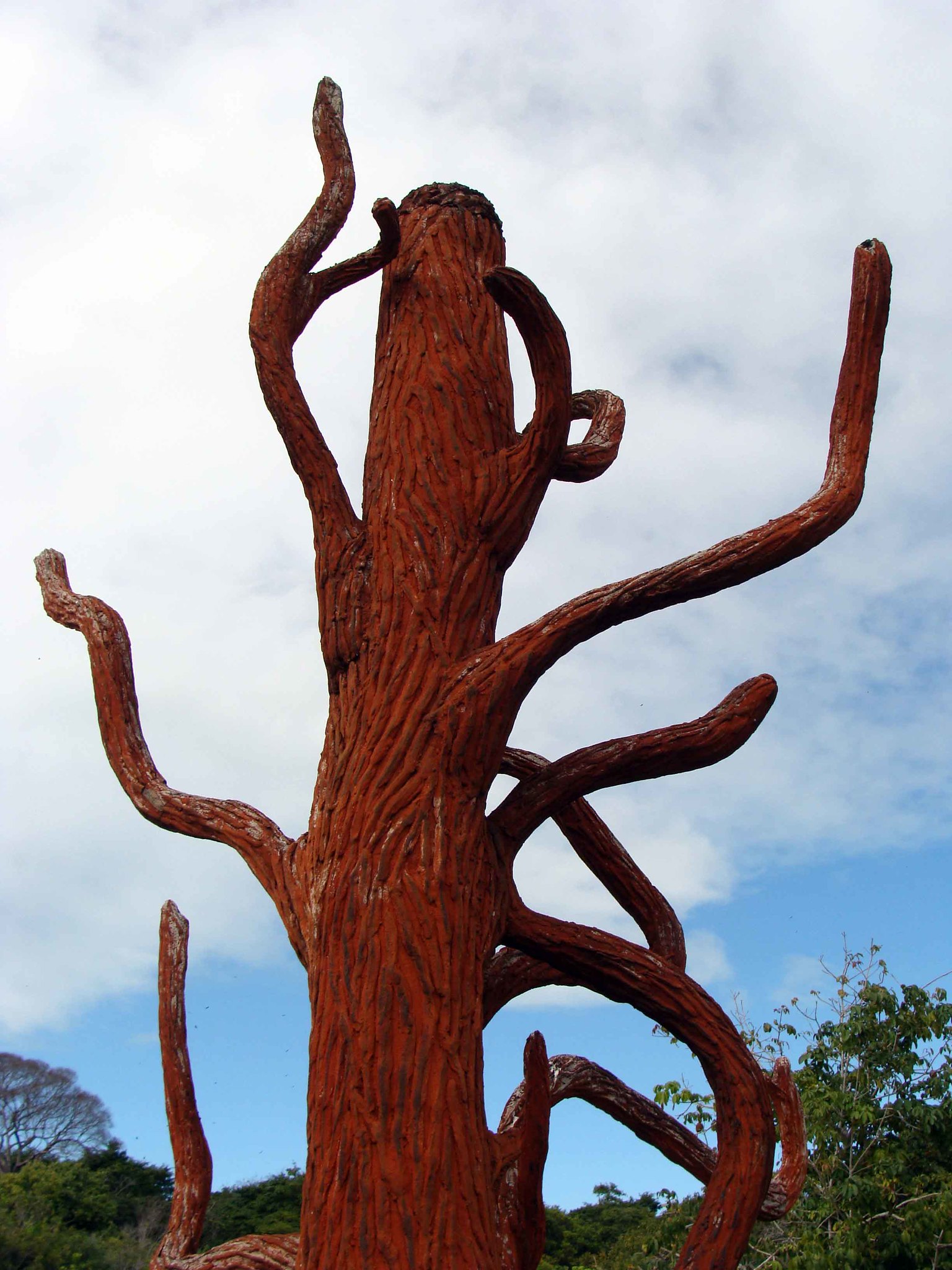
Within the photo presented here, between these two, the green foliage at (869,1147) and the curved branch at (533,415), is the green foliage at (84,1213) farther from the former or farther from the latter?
the curved branch at (533,415)

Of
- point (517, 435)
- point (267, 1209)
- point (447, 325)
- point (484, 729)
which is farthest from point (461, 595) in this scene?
point (267, 1209)

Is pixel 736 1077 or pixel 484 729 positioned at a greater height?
pixel 484 729

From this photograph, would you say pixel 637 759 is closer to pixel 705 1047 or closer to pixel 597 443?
pixel 705 1047

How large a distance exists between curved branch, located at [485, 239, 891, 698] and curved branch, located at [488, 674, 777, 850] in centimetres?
27

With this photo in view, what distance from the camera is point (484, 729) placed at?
9.21 feet

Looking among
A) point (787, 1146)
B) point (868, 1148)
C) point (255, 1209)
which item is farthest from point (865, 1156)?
point (255, 1209)

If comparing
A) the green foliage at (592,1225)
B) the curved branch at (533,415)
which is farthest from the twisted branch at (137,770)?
the green foliage at (592,1225)

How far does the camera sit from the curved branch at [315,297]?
129 inches

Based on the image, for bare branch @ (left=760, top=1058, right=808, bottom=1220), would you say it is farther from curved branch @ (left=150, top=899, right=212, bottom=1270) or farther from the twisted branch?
curved branch @ (left=150, top=899, right=212, bottom=1270)

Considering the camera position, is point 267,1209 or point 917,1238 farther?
point 267,1209

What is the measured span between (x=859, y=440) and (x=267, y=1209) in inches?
543

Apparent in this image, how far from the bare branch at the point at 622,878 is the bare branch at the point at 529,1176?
0.85 meters

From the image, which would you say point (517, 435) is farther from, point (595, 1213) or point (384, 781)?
point (595, 1213)

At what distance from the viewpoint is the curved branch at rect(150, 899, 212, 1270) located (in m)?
2.94
